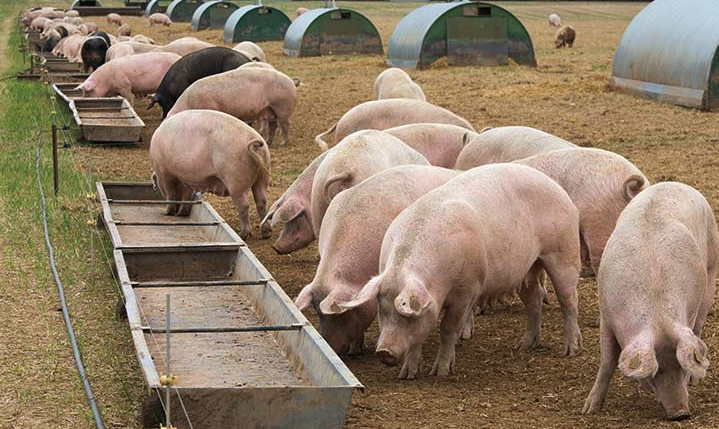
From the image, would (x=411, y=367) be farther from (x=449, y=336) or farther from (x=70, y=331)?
(x=70, y=331)

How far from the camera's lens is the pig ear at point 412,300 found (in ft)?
16.7

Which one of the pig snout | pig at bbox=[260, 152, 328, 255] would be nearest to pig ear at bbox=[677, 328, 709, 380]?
the pig snout

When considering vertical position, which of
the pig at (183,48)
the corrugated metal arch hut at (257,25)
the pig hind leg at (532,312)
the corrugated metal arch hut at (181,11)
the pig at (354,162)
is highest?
the pig at (354,162)

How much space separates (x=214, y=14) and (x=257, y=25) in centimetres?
612

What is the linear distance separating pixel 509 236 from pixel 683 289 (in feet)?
3.50

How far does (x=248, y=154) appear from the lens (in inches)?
343

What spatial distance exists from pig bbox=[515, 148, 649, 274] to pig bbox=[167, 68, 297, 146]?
6.42m

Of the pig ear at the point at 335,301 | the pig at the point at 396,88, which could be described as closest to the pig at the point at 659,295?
the pig ear at the point at 335,301

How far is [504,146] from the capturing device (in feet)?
25.6

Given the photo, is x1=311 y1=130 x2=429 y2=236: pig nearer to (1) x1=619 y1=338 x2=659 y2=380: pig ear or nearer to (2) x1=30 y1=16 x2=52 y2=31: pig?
(1) x1=619 y1=338 x2=659 y2=380: pig ear

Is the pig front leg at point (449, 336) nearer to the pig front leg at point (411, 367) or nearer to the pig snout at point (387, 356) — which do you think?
the pig front leg at point (411, 367)

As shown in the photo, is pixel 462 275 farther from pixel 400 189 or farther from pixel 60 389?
pixel 60 389

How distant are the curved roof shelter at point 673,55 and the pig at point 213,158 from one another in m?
7.79

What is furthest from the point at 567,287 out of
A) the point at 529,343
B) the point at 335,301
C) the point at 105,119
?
the point at 105,119
